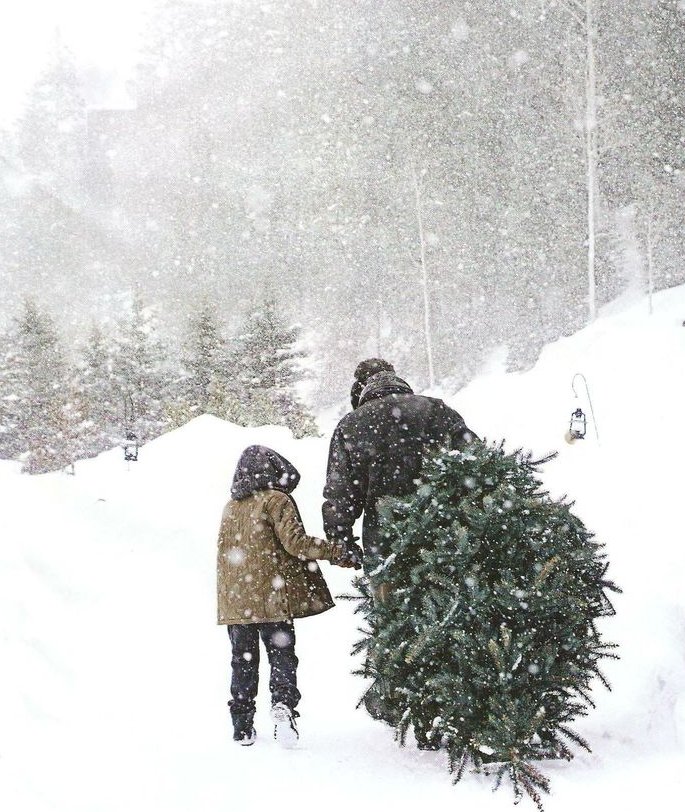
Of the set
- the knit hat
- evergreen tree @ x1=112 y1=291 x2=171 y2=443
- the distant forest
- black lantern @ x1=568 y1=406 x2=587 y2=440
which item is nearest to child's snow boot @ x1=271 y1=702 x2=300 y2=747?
the knit hat

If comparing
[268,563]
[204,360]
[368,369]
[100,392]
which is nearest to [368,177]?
[204,360]

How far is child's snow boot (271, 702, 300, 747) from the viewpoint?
3.97m

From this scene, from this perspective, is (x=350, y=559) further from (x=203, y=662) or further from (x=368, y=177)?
(x=368, y=177)

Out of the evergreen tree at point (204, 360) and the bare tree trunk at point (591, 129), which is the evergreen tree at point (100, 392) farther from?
the bare tree trunk at point (591, 129)

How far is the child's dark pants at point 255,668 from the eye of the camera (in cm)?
404

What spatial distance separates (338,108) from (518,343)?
17.8 metres

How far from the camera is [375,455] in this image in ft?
13.3

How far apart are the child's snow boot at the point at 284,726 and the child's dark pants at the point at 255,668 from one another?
0.14 feet

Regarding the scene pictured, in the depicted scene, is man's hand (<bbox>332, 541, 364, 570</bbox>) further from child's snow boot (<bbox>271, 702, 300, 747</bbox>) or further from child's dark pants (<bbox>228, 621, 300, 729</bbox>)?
child's snow boot (<bbox>271, 702, 300, 747</bbox>)

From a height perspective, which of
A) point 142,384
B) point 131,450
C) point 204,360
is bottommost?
point 131,450

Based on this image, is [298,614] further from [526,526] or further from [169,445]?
[169,445]

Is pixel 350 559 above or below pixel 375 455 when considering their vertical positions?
below

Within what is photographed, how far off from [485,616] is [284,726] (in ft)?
4.74

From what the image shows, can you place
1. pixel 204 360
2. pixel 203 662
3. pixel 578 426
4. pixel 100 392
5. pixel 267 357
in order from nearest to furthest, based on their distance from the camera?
pixel 203 662 → pixel 578 426 → pixel 267 357 → pixel 204 360 → pixel 100 392
